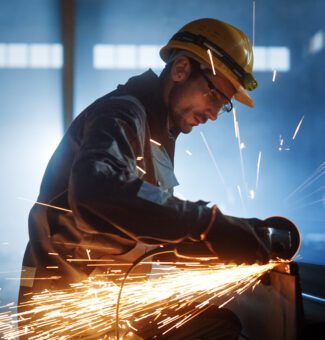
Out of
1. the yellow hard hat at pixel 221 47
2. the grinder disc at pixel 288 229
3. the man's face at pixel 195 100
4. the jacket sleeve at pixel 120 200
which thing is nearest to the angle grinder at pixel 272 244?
the grinder disc at pixel 288 229

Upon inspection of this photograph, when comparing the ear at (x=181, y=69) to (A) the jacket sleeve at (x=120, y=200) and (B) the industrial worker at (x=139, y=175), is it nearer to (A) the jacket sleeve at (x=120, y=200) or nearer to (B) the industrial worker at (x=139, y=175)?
(B) the industrial worker at (x=139, y=175)

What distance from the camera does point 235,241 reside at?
1093 millimetres

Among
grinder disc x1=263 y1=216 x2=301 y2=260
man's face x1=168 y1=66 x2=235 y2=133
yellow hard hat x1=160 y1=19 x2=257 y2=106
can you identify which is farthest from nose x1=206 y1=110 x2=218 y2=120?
grinder disc x1=263 y1=216 x2=301 y2=260

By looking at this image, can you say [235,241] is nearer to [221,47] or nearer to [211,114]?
[211,114]

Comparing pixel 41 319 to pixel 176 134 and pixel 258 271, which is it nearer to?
pixel 258 271

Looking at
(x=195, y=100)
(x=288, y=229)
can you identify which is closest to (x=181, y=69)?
(x=195, y=100)

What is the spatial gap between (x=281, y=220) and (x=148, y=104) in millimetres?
705

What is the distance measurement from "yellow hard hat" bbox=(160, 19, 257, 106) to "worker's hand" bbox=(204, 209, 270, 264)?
0.93m

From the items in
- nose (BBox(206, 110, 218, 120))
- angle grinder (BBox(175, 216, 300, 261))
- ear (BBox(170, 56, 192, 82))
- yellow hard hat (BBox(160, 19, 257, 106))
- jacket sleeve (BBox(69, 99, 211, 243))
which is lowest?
angle grinder (BBox(175, 216, 300, 261))

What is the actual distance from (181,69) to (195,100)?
155mm

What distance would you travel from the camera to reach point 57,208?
1388mm

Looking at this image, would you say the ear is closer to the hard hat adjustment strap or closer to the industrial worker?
the industrial worker

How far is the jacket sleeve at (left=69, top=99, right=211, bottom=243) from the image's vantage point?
982 millimetres

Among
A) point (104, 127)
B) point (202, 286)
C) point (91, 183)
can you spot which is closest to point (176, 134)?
point (202, 286)
